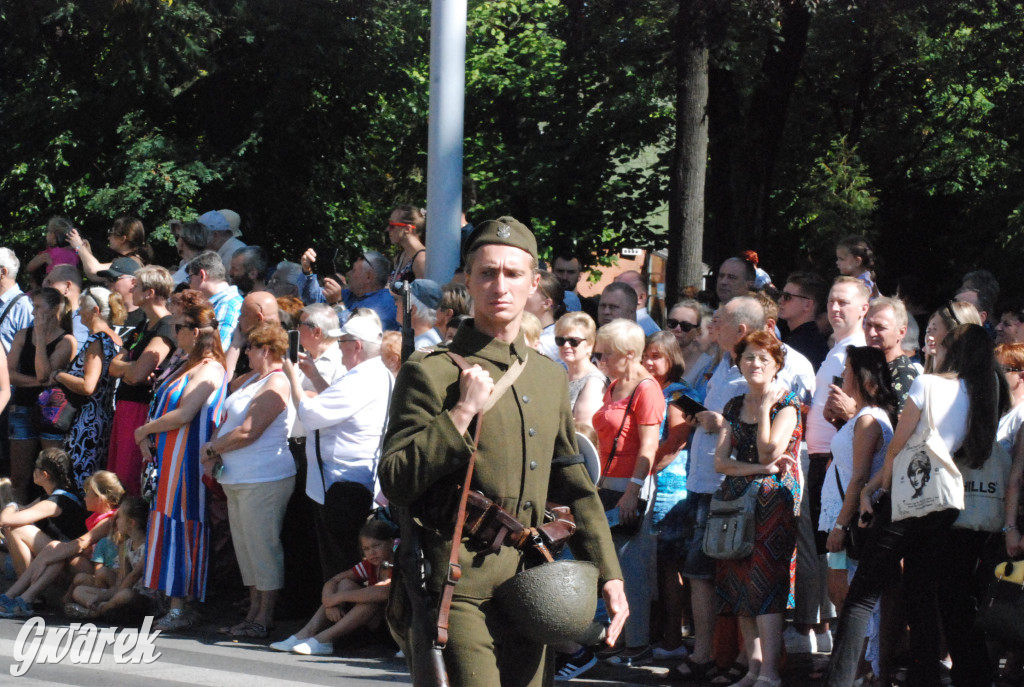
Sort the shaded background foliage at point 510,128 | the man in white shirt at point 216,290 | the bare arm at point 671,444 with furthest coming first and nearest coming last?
the shaded background foliage at point 510,128
the man in white shirt at point 216,290
the bare arm at point 671,444

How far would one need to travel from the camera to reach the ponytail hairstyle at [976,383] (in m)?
6.28

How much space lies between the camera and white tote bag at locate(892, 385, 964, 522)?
20.0ft

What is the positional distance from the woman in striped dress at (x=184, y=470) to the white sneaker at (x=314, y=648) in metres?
1.20

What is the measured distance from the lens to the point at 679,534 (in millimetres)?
7750

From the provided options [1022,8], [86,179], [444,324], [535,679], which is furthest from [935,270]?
[535,679]

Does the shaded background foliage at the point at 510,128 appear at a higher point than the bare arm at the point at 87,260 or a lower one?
higher

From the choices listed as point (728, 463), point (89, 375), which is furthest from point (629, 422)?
point (89, 375)

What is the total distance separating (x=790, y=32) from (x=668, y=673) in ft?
24.8

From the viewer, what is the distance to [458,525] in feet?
12.6

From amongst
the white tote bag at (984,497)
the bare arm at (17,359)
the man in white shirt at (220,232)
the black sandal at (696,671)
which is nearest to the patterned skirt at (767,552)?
the black sandal at (696,671)

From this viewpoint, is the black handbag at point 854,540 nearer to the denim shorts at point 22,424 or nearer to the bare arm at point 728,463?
the bare arm at point 728,463

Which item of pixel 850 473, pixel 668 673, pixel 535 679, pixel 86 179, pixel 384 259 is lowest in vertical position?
pixel 668 673

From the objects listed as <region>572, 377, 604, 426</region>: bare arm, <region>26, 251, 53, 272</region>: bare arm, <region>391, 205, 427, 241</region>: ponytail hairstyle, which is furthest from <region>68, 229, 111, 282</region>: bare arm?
<region>572, 377, 604, 426</region>: bare arm

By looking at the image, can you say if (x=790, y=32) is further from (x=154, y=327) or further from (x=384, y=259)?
(x=154, y=327)
